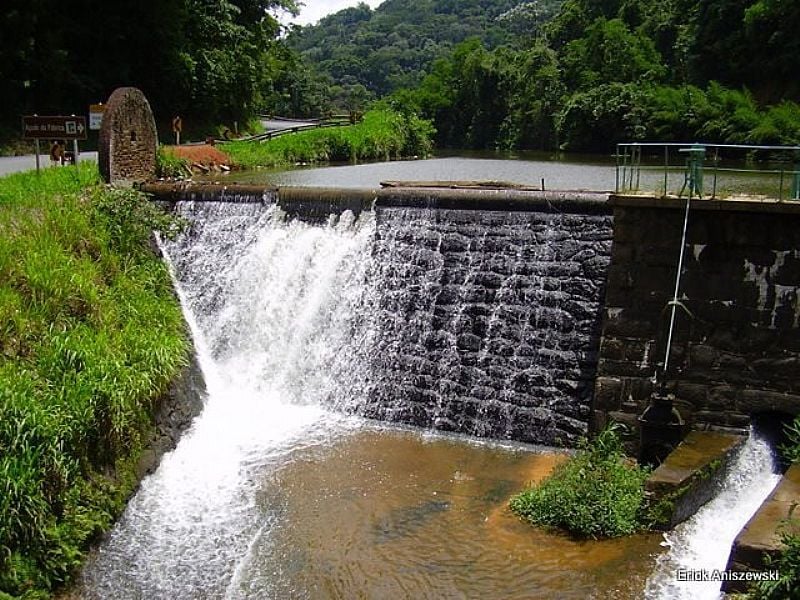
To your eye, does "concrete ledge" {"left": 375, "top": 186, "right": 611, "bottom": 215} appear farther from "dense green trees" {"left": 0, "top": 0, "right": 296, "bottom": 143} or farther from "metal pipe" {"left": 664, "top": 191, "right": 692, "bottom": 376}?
"dense green trees" {"left": 0, "top": 0, "right": 296, "bottom": 143}

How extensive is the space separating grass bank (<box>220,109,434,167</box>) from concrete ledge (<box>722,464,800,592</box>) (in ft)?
53.0

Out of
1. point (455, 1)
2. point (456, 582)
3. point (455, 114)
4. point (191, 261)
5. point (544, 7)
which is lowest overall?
point (456, 582)

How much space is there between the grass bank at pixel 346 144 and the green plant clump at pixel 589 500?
48.0ft

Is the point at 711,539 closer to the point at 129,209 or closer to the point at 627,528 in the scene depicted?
the point at 627,528

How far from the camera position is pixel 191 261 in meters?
11.3

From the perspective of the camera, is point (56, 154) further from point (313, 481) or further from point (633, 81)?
Result: point (633, 81)

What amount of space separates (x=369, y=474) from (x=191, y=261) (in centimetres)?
483

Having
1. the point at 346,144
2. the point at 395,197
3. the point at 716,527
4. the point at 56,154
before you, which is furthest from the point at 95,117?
the point at 716,527

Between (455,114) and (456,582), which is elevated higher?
(455,114)

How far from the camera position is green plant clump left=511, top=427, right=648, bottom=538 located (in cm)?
667

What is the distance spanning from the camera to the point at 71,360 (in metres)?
7.64

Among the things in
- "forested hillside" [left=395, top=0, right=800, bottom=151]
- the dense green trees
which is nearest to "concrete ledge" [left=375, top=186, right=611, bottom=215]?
the dense green trees

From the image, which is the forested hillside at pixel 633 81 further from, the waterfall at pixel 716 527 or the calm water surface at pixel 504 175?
the waterfall at pixel 716 527

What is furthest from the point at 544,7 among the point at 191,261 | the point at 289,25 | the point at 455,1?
the point at 191,261
